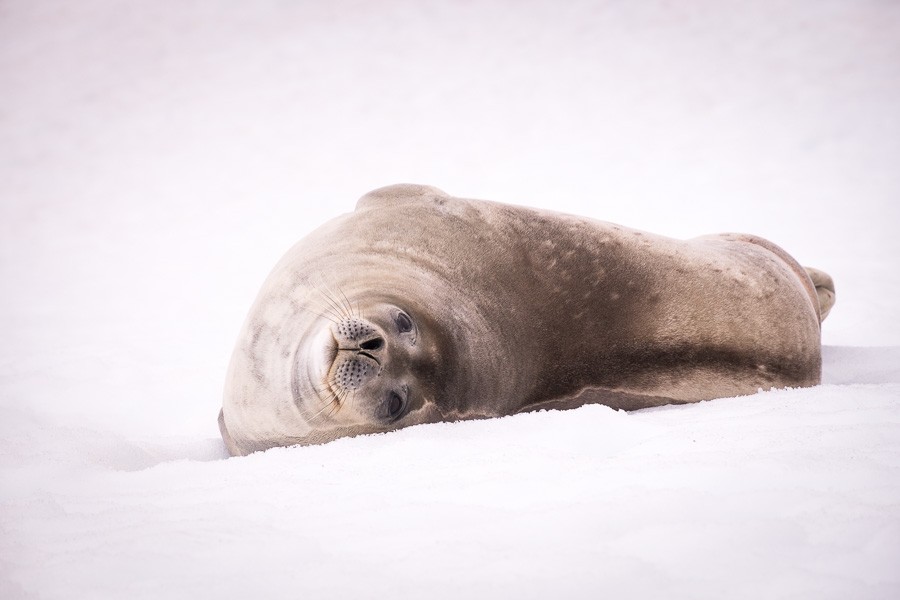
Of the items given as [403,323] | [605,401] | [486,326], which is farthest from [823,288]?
[403,323]

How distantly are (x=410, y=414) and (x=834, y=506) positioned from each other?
161cm

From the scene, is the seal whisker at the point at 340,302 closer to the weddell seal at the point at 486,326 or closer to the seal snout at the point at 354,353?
the weddell seal at the point at 486,326

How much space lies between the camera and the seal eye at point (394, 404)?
2.65m

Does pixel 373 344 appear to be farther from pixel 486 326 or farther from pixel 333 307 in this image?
pixel 486 326

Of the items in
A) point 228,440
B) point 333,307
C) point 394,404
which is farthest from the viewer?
point 228,440

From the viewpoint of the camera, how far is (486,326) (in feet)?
9.52

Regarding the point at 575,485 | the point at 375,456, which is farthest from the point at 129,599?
the point at 575,485

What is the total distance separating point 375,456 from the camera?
2.24 metres

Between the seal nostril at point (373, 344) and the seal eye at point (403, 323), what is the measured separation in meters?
0.15

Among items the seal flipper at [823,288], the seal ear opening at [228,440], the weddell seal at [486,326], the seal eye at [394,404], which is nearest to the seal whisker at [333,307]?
the weddell seal at [486,326]

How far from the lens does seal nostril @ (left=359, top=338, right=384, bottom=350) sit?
2553 millimetres

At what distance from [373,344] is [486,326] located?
0.57 m

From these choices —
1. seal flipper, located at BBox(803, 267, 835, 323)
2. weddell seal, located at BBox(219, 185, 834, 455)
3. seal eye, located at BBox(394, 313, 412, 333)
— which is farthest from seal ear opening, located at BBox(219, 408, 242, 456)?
seal flipper, located at BBox(803, 267, 835, 323)

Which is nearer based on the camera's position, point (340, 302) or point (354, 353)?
point (354, 353)
